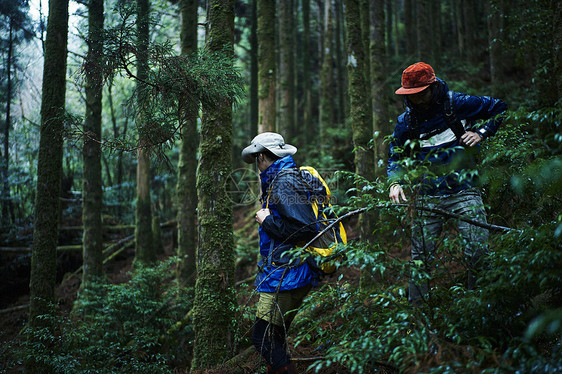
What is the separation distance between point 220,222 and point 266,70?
19.9 ft

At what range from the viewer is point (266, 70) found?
9.66 meters

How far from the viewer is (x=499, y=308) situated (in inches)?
90.4

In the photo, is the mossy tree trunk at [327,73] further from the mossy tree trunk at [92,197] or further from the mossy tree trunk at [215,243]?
the mossy tree trunk at [215,243]

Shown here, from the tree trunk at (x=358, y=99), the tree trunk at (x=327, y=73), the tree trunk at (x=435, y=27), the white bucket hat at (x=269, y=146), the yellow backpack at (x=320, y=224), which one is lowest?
the yellow backpack at (x=320, y=224)

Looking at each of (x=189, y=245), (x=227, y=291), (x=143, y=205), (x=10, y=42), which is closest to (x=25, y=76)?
(x=10, y=42)

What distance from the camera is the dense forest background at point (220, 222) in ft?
7.43

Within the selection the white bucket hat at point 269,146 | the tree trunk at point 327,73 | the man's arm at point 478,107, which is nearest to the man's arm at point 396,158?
the man's arm at point 478,107

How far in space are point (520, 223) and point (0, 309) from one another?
501 inches

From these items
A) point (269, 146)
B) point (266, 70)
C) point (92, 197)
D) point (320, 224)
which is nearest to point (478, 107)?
point (320, 224)

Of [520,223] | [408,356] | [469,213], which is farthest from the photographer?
[520,223]

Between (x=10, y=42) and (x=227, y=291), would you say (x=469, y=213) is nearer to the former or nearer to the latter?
(x=227, y=291)

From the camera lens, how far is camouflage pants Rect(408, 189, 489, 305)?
251 cm

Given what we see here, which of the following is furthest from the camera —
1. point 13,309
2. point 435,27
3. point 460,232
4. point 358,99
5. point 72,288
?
point 435,27

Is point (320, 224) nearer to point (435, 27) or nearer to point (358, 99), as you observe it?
point (358, 99)
